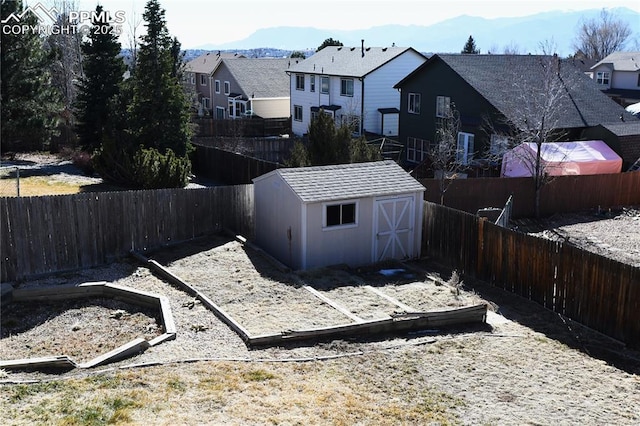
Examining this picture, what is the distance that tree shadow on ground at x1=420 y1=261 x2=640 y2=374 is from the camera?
1285cm

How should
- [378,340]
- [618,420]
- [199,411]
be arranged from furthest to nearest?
1. [378,340]
2. [618,420]
3. [199,411]

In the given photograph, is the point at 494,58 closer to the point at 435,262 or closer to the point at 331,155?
the point at 331,155

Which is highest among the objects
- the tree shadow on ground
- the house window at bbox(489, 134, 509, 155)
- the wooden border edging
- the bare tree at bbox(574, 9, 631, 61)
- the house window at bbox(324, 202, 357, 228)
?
the bare tree at bbox(574, 9, 631, 61)

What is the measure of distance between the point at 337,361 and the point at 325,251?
6.38 metres

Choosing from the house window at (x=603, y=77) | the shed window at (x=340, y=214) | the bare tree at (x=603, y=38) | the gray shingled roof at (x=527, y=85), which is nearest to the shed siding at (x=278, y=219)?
the shed window at (x=340, y=214)

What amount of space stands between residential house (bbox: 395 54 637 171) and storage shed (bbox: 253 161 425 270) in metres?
11.8

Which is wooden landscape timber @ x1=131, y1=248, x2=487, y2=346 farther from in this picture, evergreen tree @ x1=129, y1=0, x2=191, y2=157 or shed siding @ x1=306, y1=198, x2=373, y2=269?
evergreen tree @ x1=129, y1=0, x2=191, y2=157

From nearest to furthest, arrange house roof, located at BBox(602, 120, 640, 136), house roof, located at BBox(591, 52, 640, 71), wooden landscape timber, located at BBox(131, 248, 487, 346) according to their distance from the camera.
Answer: wooden landscape timber, located at BBox(131, 248, 487, 346)
house roof, located at BBox(602, 120, 640, 136)
house roof, located at BBox(591, 52, 640, 71)

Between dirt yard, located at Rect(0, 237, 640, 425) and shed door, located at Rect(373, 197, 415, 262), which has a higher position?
shed door, located at Rect(373, 197, 415, 262)

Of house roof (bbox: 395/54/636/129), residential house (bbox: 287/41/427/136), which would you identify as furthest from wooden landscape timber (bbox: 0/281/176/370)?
residential house (bbox: 287/41/427/136)

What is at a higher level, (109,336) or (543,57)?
(543,57)

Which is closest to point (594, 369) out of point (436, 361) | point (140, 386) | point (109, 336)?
point (436, 361)

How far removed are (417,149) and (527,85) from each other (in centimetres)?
734

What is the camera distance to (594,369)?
477 inches
